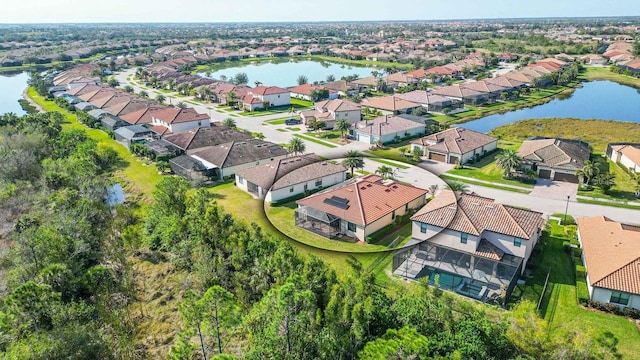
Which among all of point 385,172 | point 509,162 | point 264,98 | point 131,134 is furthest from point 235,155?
point 264,98

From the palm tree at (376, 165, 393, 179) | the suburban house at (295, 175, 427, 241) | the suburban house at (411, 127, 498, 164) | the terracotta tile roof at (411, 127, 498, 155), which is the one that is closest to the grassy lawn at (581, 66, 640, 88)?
the suburban house at (411, 127, 498, 164)

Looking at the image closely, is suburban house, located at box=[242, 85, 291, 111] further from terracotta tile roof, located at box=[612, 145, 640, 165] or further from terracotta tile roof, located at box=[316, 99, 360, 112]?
terracotta tile roof, located at box=[612, 145, 640, 165]

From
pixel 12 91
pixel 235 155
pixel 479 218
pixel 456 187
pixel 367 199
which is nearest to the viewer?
pixel 479 218

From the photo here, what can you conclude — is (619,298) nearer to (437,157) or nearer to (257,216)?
(257,216)

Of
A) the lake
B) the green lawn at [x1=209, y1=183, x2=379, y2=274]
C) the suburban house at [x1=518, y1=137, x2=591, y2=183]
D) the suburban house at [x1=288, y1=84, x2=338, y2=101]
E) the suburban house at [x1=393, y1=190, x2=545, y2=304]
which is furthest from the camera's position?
the suburban house at [x1=288, y1=84, x2=338, y2=101]

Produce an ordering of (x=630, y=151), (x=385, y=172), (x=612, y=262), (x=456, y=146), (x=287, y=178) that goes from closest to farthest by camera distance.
→ (x=612, y=262) → (x=287, y=178) → (x=385, y=172) → (x=630, y=151) → (x=456, y=146)

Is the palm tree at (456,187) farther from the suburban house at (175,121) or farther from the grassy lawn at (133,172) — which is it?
the suburban house at (175,121)

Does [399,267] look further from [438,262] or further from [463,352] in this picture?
[463,352]

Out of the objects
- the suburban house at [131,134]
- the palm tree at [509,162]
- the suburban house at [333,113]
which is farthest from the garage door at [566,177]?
the suburban house at [131,134]
